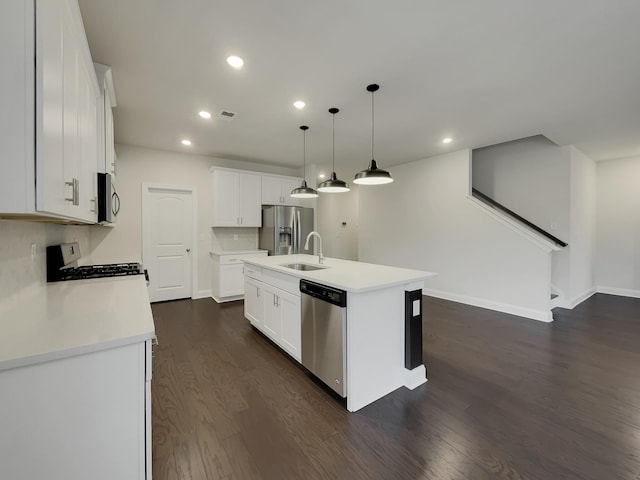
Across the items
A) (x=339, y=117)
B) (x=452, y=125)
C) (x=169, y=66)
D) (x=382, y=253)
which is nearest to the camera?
(x=169, y=66)

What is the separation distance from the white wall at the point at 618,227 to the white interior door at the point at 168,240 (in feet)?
26.1

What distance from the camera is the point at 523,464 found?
4.91 feet

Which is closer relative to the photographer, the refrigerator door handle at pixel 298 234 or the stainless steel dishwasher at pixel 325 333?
the stainless steel dishwasher at pixel 325 333

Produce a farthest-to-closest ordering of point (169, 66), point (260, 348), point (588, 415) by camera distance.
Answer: point (260, 348) → point (169, 66) → point (588, 415)

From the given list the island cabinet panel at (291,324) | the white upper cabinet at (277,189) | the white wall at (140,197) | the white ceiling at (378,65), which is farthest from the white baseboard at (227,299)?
the white ceiling at (378,65)

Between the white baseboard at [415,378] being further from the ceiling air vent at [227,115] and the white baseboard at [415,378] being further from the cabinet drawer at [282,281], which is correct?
the ceiling air vent at [227,115]

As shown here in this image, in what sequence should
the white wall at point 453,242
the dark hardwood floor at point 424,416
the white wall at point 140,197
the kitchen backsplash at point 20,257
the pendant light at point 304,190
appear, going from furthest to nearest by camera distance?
the white wall at point 140,197
the white wall at point 453,242
the pendant light at point 304,190
the dark hardwood floor at point 424,416
the kitchen backsplash at point 20,257

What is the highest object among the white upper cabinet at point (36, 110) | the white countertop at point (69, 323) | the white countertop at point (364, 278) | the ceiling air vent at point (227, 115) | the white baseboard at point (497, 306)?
the ceiling air vent at point (227, 115)

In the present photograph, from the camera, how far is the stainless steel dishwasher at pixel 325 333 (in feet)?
→ 6.35

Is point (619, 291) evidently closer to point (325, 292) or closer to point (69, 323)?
point (325, 292)

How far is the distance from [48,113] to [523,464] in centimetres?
277

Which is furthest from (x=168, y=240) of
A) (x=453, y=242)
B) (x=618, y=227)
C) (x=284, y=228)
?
(x=618, y=227)

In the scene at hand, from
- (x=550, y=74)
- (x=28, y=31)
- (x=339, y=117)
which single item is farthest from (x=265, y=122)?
(x=550, y=74)

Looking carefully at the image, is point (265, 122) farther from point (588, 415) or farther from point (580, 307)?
point (580, 307)
